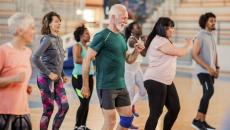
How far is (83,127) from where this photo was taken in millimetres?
6707

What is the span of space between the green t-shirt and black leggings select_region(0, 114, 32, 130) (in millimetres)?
1380

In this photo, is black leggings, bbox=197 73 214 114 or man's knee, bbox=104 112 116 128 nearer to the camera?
man's knee, bbox=104 112 116 128

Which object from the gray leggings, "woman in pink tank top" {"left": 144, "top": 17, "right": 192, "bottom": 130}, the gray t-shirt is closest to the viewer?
"woman in pink tank top" {"left": 144, "top": 17, "right": 192, "bottom": 130}

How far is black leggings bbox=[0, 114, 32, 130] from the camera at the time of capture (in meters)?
3.73

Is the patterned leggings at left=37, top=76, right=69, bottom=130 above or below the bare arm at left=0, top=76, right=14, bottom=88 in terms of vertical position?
below

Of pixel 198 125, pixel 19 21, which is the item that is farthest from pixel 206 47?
pixel 19 21

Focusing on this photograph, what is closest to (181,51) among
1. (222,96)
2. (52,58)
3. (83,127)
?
(52,58)

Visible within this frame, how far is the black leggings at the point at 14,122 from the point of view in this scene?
147 inches

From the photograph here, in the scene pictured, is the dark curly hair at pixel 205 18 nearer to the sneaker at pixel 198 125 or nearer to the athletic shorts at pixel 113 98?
the sneaker at pixel 198 125

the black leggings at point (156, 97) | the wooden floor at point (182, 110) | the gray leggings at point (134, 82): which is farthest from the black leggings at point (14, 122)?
the gray leggings at point (134, 82)

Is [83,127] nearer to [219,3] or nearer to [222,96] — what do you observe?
[222,96]

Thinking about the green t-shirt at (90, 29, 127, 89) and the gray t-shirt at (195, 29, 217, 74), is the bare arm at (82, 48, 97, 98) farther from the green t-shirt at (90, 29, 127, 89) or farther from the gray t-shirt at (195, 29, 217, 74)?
the gray t-shirt at (195, 29, 217, 74)

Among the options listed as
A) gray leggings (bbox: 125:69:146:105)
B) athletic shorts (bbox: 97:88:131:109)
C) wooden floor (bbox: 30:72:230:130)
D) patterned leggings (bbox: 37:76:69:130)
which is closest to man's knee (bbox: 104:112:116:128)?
athletic shorts (bbox: 97:88:131:109)

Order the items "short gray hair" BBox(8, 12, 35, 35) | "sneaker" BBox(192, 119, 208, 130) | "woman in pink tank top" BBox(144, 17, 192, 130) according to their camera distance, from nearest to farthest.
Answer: "short gray hair" BBox(8, 12, 35, 35), "woman in pink tank top" BBox(144, 17, 192, 130), "sneaker" BBox(192, 119, 208, 130)
